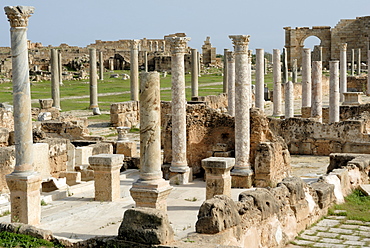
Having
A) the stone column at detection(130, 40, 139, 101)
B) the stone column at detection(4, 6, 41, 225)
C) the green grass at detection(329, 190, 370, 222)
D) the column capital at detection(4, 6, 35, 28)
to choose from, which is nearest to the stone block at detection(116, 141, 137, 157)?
the green grass at detection(329, 190, 370, 222)

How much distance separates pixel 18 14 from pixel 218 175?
456cm

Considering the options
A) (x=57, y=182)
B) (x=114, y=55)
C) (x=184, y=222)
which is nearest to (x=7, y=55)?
(x=114, y=55)

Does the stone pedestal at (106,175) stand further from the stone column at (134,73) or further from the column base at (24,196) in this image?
the stone column at (134,73)

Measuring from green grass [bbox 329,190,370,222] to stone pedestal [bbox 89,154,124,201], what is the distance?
13.5 ft

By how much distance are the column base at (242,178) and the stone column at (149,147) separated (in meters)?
4.16

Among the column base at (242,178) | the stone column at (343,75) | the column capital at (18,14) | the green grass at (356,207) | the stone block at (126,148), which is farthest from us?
the stone column at (343,75)

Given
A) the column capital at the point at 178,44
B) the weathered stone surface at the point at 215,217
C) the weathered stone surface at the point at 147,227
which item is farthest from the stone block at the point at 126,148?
the weathered stone surface at the point at 147,227

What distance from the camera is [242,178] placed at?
48.4ft

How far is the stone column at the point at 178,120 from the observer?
15.1 meters

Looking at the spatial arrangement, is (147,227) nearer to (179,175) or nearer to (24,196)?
(24,196)

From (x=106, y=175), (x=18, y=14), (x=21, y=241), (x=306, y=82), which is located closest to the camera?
(x=21, y=241)

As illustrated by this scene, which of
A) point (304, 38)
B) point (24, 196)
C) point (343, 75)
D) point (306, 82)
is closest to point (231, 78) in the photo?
point (306, 82)

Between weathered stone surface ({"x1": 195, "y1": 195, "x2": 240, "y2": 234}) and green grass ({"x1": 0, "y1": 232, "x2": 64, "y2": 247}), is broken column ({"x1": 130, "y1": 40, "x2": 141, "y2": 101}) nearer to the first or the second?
green grass ({"x1": 0, "y1": 232, "x2": 64, "y2": 247})

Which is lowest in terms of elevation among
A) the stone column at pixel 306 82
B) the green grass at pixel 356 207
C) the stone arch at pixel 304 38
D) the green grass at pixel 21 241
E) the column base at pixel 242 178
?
the green grass at pixel 356 207
